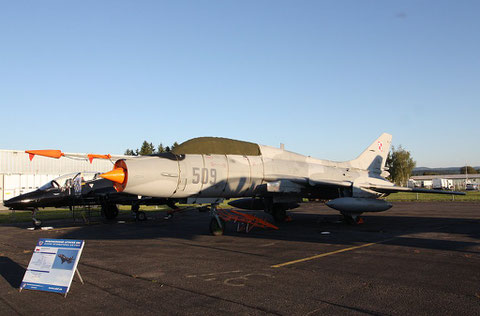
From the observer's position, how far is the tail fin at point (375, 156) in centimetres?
2011

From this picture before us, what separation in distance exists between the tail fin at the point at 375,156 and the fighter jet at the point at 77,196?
35.4ft

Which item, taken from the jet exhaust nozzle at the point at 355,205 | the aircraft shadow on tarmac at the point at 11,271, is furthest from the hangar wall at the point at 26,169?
the aircraft shadow on tarmac at the point at 11,271

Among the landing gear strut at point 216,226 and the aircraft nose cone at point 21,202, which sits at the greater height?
the aircraft nose cone at point 21,202

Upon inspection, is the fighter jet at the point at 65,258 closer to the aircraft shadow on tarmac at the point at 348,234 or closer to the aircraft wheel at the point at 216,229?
the aircraft shadow on tarmac at the point at 348,234

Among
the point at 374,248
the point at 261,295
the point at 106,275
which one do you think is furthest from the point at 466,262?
the point at 106,275

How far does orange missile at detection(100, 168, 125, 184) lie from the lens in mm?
9961

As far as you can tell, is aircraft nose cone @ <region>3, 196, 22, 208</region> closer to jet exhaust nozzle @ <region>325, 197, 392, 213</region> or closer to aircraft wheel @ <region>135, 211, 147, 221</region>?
aircraft wheel @ <region>135, 211, 147, 221</region>

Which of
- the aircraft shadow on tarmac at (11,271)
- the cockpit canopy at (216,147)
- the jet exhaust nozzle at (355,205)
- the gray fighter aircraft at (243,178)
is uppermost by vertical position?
the cockpit canopy at (216,147)

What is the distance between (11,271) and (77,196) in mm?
11132

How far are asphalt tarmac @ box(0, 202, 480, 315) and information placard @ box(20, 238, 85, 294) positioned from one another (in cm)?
16

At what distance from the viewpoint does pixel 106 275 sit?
24.6 ft

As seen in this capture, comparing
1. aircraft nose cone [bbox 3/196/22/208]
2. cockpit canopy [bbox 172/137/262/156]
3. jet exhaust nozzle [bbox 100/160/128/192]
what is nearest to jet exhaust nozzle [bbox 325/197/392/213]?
cockpit canopy [bbox 172/137/262/156]

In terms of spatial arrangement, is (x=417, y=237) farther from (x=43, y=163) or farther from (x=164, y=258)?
(x=43, y=163)

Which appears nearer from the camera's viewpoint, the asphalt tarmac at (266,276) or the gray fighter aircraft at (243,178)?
the asphalt tarmac at (266,276)
